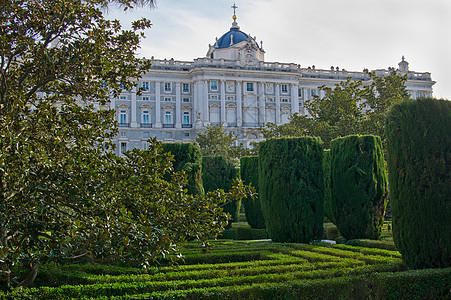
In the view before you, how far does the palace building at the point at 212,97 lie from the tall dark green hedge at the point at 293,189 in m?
39.6

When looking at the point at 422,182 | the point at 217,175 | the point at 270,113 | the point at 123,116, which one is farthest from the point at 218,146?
the point at 422,182

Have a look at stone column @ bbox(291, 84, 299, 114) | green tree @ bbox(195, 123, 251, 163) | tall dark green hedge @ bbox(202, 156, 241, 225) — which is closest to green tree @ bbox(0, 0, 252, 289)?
tall dark green hedge @ bbox(202, 156, 241, 225)

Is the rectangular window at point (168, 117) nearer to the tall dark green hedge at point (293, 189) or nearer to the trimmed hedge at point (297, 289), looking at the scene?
the tall dark green hedge at point (293, 189)

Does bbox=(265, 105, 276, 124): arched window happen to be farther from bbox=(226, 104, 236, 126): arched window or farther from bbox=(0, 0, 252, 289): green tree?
bbox=(0, 0, 252, 289): green tree

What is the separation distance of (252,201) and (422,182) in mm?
9397

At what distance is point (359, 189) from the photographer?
37.1 feet

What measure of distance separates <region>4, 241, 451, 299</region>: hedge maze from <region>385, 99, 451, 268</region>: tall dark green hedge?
0.50m

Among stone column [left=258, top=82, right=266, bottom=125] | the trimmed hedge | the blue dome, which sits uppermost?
the blue dome

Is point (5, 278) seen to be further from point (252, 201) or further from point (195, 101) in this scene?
point (195, 101)

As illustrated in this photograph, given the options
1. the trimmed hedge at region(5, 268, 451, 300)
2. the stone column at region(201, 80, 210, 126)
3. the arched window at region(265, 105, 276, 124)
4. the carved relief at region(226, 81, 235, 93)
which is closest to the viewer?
the trimmed hedge at region(5, 268, 451, 300)

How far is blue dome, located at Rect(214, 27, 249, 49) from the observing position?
5900 centimetres

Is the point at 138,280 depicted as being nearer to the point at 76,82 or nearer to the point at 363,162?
the point at 76,82

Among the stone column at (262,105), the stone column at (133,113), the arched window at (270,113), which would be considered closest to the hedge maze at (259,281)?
the stone column at (133,113)

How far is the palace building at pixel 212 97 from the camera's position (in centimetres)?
5269
